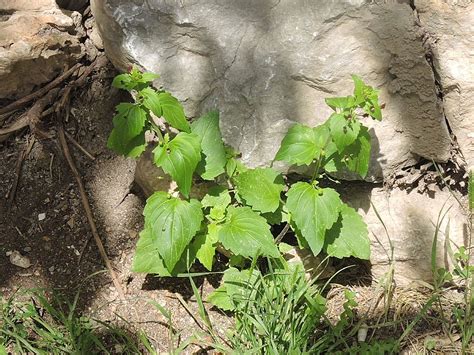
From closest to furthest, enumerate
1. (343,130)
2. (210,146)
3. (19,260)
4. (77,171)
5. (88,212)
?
(343,130) → (210,146) → (19,260) → (88,212) → (77,171)

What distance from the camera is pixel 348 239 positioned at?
3.05 meters

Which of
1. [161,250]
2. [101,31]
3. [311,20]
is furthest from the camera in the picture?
[101,31]

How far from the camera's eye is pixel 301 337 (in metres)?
2.91

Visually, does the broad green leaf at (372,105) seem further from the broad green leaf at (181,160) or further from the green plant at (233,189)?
the broad green leaf at (181,160)

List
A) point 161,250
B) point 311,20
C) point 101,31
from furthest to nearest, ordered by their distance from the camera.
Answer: point 101,31 < point 311,20 < point 161,250

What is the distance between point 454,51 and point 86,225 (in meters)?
2.17

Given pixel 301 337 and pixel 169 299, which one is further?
pixel 169 299

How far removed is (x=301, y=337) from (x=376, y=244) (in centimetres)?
71

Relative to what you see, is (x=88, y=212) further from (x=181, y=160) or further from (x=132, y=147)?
(x=181, y=160)

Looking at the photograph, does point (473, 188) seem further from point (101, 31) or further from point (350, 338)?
point (101, 31)

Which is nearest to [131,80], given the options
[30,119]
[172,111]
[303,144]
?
[172,111]

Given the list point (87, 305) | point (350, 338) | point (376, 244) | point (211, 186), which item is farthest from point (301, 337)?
point (87, 305)

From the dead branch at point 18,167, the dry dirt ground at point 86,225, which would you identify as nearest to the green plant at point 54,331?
the dry dirt ground at point 86,225

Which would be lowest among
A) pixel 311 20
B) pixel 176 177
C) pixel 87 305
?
pixel 87 305
